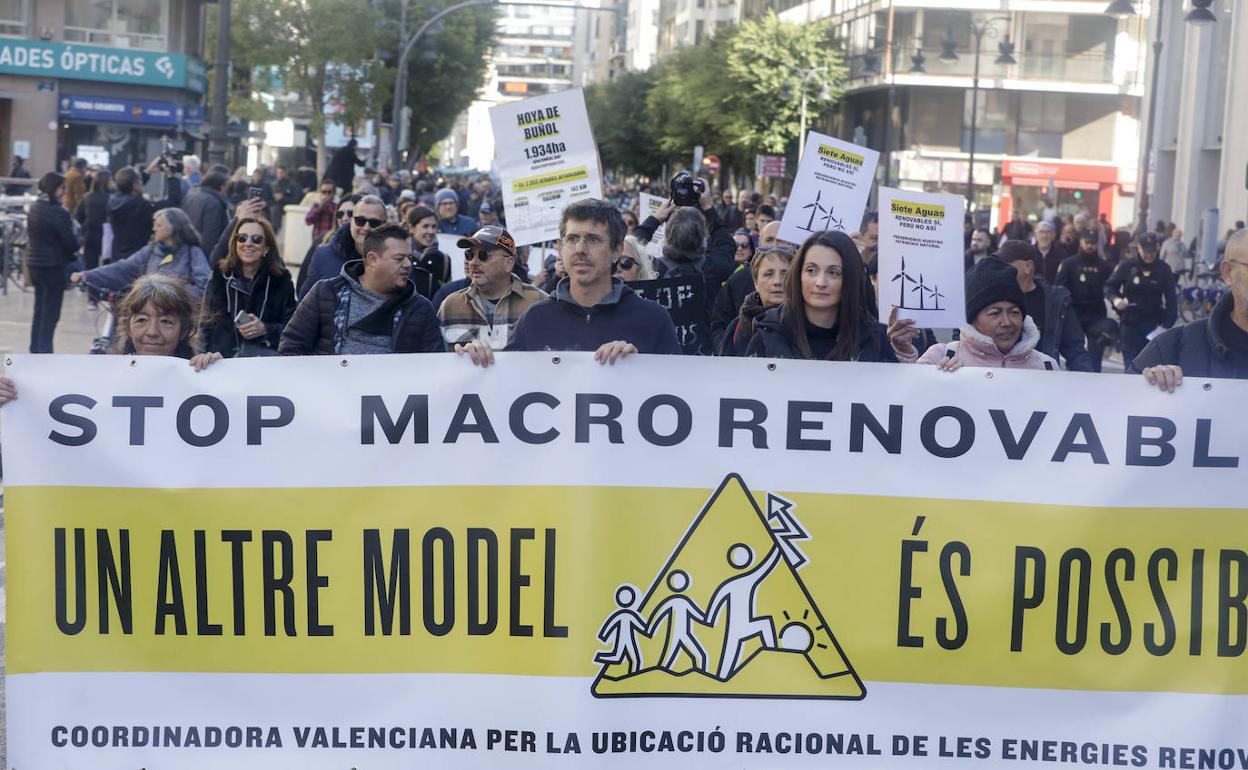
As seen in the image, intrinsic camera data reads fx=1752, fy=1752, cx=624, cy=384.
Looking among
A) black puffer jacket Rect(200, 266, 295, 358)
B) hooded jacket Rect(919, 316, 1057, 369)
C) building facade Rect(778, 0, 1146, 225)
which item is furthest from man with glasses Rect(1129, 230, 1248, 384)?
building facade Rect(778, 0, 1146, 225)

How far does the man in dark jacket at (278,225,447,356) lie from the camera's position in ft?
22.0

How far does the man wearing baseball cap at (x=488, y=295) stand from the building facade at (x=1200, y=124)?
31.5 metres

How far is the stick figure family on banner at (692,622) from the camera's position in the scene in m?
4.66

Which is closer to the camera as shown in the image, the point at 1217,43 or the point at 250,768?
the point at 250,768

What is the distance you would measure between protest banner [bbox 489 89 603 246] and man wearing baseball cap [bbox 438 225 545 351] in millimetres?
1501

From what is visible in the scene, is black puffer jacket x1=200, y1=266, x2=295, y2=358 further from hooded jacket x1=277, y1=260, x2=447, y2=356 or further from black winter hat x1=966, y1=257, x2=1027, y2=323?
black winter hat x1=966, y1=257, x2=1027, y2=323

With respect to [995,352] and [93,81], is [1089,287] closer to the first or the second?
[995,352]

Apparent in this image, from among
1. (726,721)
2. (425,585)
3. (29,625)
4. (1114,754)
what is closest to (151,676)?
(29,625)

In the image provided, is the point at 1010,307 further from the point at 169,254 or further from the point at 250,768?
the point at 169,254

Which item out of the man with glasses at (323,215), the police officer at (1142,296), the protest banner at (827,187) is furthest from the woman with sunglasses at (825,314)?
the man with glasses at (323,215)

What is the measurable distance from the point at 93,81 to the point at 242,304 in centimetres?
4666

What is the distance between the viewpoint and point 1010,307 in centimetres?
634

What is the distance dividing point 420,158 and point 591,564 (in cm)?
8320

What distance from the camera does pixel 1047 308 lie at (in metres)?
9.31
